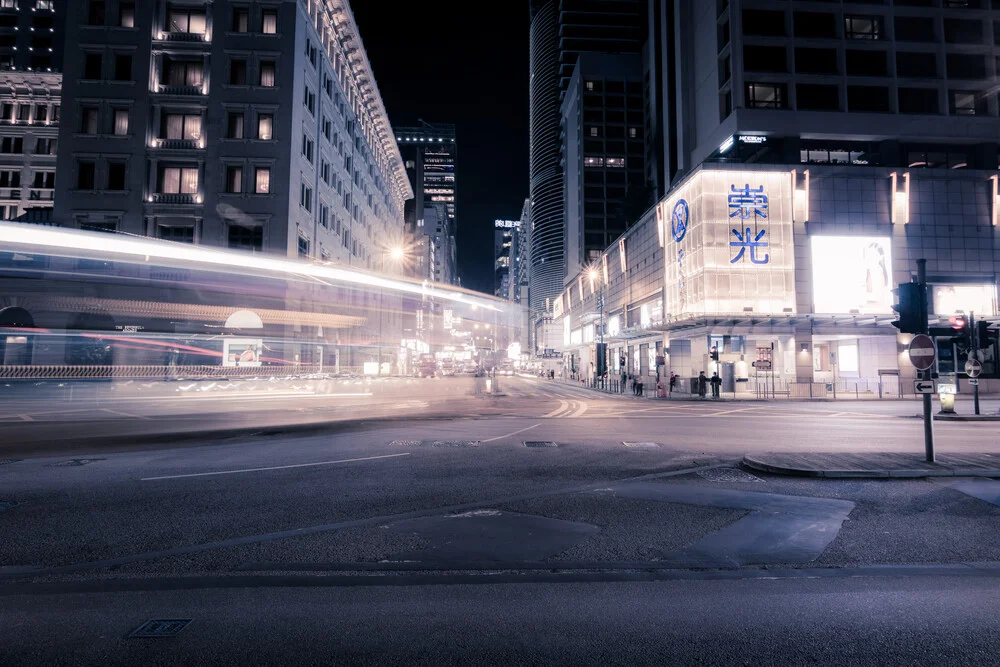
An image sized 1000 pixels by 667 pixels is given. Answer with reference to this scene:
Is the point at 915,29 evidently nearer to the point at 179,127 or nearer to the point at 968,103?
the point at 968,103

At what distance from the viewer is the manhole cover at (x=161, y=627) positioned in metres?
4.10

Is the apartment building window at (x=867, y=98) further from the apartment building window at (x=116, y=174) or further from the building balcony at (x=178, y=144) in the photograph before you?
the apartment building window at (x=116, y=174)

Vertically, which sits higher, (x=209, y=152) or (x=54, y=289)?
(x=209, y=152)

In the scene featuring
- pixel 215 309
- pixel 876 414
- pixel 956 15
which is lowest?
pixel 876 414

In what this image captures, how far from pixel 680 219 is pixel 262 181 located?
115ft

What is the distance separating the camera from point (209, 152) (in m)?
46.4

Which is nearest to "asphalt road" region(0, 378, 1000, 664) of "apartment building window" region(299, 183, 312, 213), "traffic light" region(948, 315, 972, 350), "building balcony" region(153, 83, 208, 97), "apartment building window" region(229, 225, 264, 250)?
"traffic light" region(948, 315, 972, 350)

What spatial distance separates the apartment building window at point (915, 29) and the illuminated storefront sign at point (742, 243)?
1834 cm

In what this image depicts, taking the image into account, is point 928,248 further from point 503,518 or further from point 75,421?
point 75,421

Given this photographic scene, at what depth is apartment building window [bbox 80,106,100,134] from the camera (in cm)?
4612

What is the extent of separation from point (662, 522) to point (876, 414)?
74.0 ft

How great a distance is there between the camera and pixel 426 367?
80.1 metres

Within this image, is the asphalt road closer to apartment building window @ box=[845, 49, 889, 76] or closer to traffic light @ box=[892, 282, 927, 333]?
traffic light @ box=[892, 282, 927, 333]

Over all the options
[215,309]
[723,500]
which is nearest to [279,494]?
[723,500]
